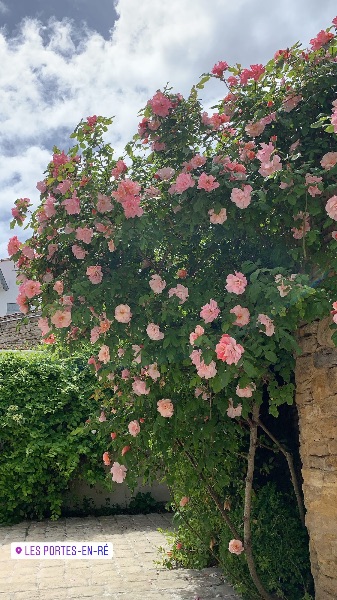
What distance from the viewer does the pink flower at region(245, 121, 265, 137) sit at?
3.48 m

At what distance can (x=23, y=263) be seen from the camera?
3850 mm

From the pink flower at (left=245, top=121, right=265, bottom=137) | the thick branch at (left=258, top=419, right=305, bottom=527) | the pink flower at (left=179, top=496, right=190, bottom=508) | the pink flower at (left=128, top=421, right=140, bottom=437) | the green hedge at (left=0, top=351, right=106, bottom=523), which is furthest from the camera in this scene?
the green hedge at (left=0, top=351, right=106, bottom=523)

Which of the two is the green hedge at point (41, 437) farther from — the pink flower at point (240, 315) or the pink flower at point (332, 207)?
the pink flower at point (332, 207)

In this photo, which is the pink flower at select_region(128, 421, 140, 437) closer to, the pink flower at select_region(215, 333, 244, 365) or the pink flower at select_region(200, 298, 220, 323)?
the pink flower at select_region(200, 298, 220, 323)

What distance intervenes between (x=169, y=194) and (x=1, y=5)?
2570 millimetres

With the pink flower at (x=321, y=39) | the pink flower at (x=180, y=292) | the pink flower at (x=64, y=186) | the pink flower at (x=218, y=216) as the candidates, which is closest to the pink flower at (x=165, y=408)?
the pink flower at (x=180, y=292)

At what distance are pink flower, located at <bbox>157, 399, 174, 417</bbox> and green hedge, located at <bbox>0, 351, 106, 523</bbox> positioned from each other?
3.42 m

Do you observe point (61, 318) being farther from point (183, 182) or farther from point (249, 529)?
point (249, 529)

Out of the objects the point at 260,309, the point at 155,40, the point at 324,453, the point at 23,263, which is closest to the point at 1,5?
the point at 155,40

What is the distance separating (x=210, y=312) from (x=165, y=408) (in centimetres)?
85

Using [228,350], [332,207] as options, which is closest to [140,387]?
[228,350]

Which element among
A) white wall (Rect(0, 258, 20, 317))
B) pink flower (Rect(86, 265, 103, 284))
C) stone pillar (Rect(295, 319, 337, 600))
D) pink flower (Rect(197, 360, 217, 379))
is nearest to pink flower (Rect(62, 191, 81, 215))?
pink flower (Rect(86, 265, 103, 284))

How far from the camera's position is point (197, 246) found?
12.5 ft

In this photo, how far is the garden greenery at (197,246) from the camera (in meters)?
3.08
